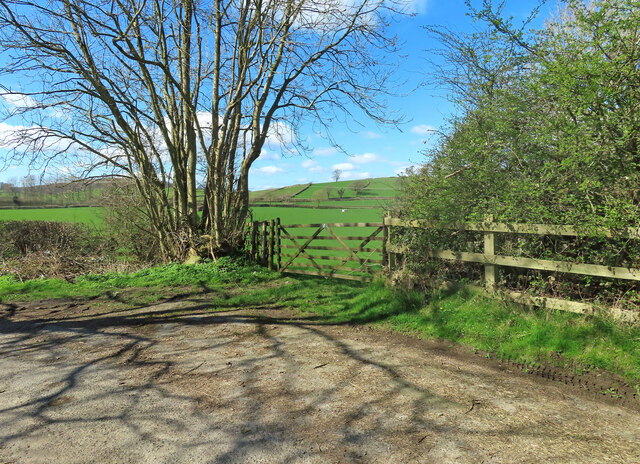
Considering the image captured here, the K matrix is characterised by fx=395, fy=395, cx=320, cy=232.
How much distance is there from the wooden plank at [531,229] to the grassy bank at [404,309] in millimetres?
1057

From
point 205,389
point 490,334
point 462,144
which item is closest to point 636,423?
point 490,334

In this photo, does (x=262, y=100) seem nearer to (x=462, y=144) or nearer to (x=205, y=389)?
(x=462, y=144)

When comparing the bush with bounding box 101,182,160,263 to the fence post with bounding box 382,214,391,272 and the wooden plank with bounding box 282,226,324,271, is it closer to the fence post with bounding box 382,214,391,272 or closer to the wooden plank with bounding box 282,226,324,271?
the wooden plank with bounding box 282,226,324,271

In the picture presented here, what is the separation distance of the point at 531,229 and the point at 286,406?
158 inches

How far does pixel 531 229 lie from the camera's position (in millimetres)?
5414

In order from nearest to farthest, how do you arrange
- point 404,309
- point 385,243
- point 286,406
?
point 286,406 < point 404,309 < point 385,243

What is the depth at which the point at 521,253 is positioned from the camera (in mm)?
5824

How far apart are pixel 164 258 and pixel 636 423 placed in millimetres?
12301

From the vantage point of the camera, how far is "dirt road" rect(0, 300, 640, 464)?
2.92m

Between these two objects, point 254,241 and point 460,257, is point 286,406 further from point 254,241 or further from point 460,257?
point 254,241

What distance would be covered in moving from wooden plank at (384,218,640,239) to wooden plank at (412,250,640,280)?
397 millimetres

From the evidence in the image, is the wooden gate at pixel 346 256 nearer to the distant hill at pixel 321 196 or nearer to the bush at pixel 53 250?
the bush at pixel 53 250

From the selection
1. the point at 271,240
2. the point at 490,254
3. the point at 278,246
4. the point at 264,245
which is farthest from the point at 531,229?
the point at 264,245

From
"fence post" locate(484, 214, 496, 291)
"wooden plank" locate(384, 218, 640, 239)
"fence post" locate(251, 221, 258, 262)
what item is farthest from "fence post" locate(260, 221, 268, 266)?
"fence post" locate(484, 214, 496, 291)
